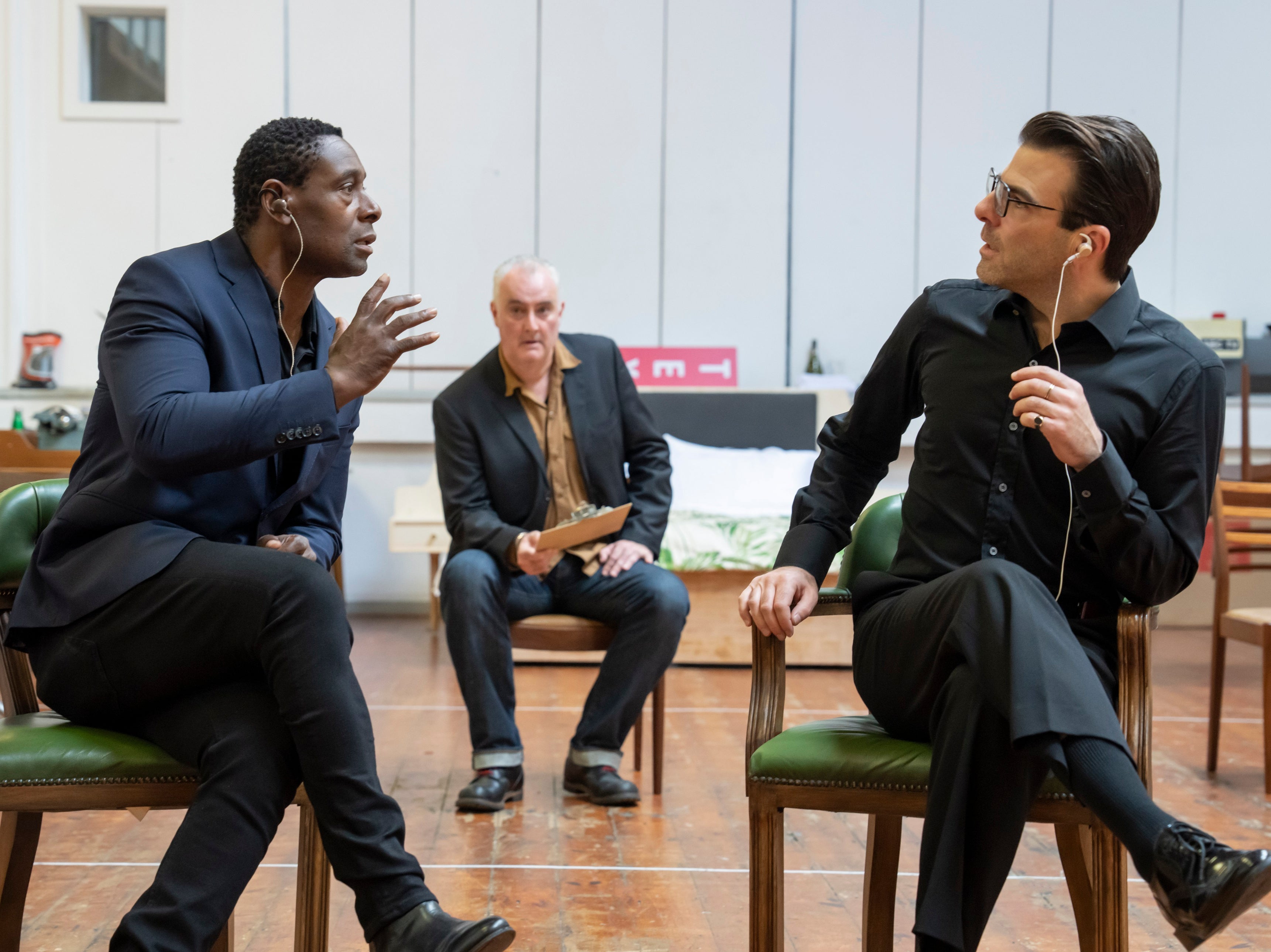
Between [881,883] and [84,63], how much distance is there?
5377mm

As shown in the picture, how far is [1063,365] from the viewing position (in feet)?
5.41

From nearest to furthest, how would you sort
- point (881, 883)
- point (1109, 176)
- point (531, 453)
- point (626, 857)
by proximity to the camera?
point (1109, 176)
point (881, 883)
point (626, 857)
point (531, 453)

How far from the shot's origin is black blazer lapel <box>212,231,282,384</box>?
5.49 ft

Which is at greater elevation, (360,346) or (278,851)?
(360,346)

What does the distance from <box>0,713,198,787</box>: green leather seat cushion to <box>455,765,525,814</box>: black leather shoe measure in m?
1.24

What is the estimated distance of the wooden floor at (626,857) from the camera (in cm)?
199

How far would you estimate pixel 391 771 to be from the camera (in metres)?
3.00

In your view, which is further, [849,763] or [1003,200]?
[1003,200]

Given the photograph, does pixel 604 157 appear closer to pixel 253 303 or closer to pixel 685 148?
pixel 685 148

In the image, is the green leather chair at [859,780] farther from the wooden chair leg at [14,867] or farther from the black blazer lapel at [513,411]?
the black blazer lapel at [513,411]

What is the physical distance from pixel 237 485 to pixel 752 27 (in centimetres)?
461

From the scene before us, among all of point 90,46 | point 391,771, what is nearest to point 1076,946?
point 391,771

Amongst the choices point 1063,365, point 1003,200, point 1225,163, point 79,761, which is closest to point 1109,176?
point 1003,200

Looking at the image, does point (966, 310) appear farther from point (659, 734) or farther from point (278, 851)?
point (278, 851)
